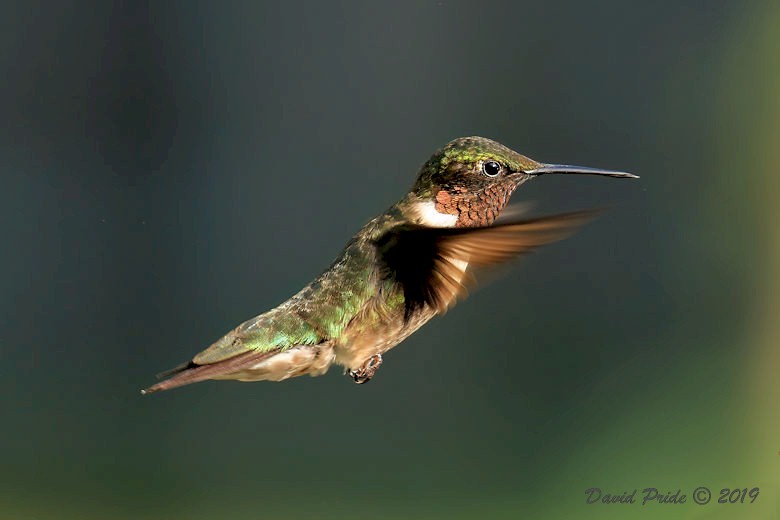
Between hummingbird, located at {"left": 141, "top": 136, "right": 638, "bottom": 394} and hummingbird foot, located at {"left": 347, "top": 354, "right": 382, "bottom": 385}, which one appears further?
hummingbird foot, located at {"left": 347, "top": 354, "right": 382, "bottom": 385}

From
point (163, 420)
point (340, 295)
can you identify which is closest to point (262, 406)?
point (163, 420)

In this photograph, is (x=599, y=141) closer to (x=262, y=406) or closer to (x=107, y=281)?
(x=262, y=406)

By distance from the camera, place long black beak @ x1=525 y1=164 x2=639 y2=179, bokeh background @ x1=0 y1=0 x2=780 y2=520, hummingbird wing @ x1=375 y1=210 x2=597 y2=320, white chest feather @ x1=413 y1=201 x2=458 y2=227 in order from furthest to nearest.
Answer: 1. bokeh background @ x1=0 y1=0 x2=780 y2=520
2. white chest feather @ x1=413 y1=201 x2=458 y2=227
3. long black beak @ x1=525 y1=164 x2=639 y2=179
4. hummingbird wing @ x1=375 y1=210 x2=597 y2=320

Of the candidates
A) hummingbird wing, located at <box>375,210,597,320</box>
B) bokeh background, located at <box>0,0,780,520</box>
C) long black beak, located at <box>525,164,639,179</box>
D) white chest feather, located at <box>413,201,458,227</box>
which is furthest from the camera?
bokeh background, located at <box>0,0,780,520</box>

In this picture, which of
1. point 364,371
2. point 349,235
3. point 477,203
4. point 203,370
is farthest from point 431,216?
point 349,235

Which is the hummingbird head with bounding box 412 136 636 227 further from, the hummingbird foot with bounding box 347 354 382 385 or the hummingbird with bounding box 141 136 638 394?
the hummingbird foot with bounding box 347 354 382 385

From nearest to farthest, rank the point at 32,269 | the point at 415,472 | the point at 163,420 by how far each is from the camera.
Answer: the point at 415,472
the point at 163,420
the point at 32,269

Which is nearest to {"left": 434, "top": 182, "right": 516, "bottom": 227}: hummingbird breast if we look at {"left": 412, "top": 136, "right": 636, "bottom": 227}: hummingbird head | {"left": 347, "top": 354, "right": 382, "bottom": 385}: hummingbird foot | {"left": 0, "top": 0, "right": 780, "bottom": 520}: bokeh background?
{"left": 412, "top": 136, "right": 636, "bottom": 227}: hummingbird head
